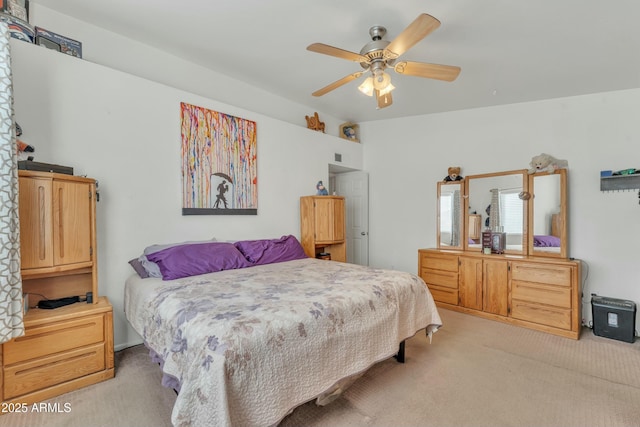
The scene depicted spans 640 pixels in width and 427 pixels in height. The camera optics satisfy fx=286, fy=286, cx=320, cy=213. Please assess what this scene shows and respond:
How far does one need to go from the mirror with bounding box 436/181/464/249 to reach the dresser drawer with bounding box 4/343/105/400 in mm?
4026

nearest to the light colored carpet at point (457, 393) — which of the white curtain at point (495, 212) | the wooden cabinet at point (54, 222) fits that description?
the wooden cabinet at point (54, 222)

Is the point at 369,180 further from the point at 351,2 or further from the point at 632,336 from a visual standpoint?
the point at 632,336

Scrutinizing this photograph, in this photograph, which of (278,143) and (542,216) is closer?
(542,216)

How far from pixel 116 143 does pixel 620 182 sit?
507cm

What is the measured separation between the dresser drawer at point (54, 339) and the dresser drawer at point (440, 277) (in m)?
3.61

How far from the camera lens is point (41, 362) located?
1.87 m

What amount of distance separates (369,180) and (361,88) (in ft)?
9.02

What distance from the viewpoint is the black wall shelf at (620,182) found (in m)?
2.96

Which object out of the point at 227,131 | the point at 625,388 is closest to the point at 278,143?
the point at 227,131

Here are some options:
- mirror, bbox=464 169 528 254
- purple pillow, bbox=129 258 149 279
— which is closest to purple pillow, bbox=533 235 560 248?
mirror, bbox=464 169 528 254

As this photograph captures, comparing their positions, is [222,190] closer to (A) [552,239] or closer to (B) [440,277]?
(B) [440,277]

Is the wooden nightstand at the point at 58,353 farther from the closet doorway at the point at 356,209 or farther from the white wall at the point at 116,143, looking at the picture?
the closet doorway at the point at 356,209

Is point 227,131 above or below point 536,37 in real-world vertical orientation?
below

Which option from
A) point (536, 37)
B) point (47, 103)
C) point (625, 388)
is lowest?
point (625, 388)
